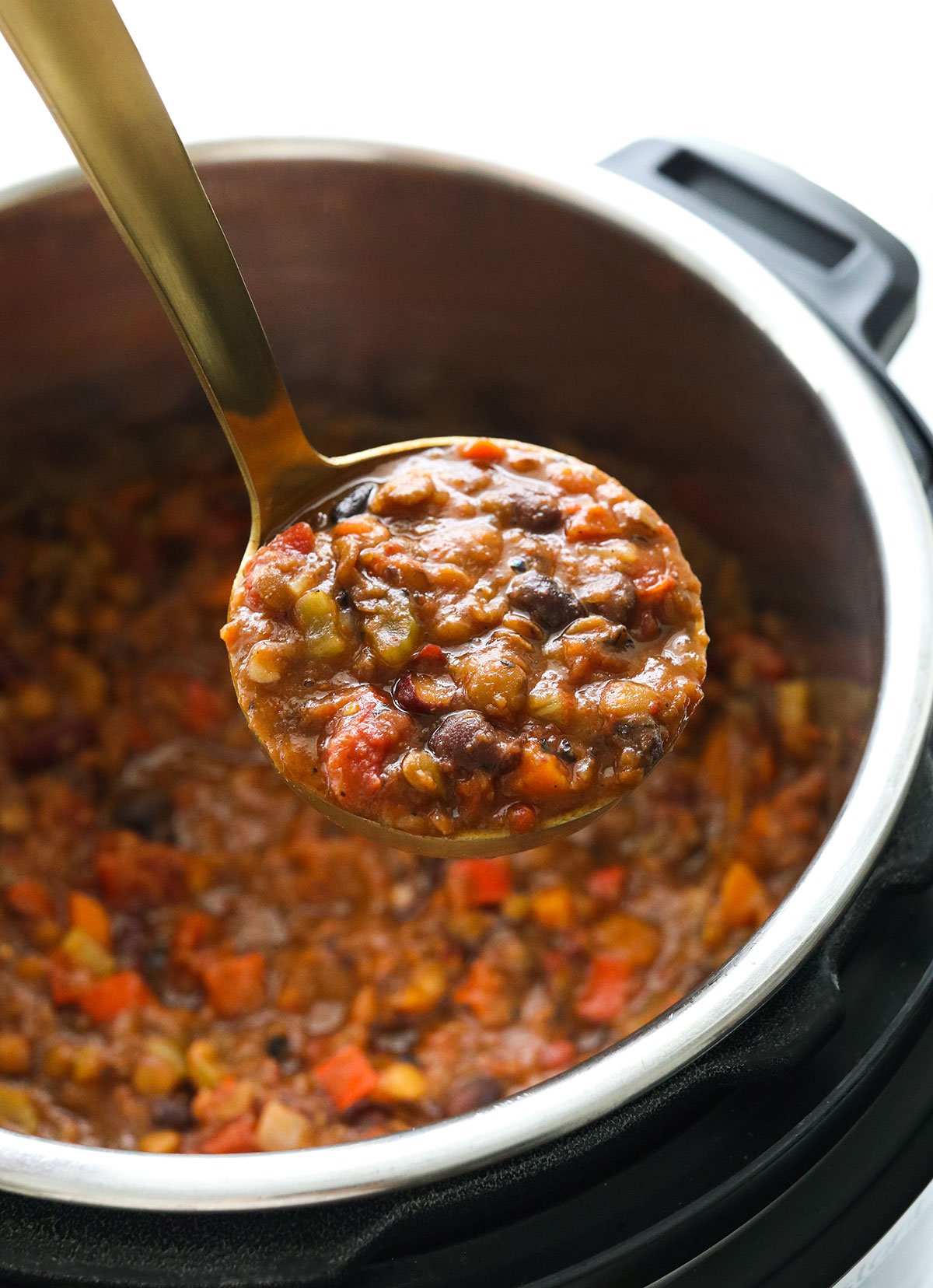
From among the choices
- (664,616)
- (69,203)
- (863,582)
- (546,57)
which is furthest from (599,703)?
(546,57)

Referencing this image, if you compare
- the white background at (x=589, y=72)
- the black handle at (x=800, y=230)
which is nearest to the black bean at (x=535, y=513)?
the black handle at (x=800, y=230)

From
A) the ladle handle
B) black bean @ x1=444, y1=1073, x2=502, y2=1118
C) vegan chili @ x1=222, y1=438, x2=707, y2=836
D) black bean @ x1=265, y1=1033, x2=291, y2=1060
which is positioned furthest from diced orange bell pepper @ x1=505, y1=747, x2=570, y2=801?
black bean @ x1=265, y1=1033, x2=291, y2=1060

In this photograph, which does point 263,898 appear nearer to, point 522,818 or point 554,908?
point 554,908

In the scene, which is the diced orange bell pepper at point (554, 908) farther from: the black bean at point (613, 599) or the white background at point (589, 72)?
the white background at point (589, 72)

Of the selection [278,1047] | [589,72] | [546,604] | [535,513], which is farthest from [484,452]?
[589,72]

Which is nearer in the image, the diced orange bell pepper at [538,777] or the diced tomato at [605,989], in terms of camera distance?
the diced orange bell pepper at [538,777]

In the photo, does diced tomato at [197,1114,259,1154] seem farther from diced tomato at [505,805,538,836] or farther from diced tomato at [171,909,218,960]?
diced tomato at [505,805,538,836]
